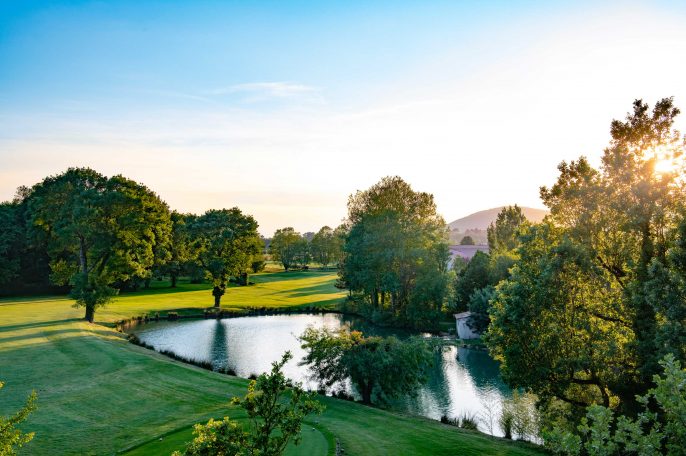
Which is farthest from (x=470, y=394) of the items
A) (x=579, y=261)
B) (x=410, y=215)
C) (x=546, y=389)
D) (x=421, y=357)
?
(x=410, y=215)

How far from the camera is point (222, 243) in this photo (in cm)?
7081

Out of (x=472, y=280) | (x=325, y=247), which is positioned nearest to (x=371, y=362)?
(x=472, y=280)

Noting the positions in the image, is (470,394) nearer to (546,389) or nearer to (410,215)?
(546,389)

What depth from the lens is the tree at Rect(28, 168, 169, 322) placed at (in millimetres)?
49281

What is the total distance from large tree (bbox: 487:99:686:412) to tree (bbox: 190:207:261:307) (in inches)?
2083

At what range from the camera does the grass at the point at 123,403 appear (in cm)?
2000

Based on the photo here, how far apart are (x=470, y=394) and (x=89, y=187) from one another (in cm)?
4411

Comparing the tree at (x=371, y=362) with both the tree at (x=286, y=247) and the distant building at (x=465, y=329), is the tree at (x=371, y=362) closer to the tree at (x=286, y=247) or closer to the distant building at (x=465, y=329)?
the distant building at (x=465, y=329)

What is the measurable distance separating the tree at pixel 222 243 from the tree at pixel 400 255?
16.5m

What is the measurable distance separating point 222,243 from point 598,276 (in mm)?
57758

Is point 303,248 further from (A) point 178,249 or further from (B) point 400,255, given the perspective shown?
(B) point 400,255

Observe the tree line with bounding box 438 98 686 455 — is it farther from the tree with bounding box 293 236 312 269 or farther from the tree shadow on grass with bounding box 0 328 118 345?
the tree with bounding box 293 236 312 269

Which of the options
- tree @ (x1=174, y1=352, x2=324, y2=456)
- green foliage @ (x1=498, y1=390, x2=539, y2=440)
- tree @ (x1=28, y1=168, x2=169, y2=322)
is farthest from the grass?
tree @ (x1=174, y1=352, x2=324, y2=456)

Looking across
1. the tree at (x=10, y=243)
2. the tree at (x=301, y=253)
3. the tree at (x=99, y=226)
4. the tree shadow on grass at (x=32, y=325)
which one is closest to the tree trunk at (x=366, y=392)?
the tree at (x=99, y=226)
